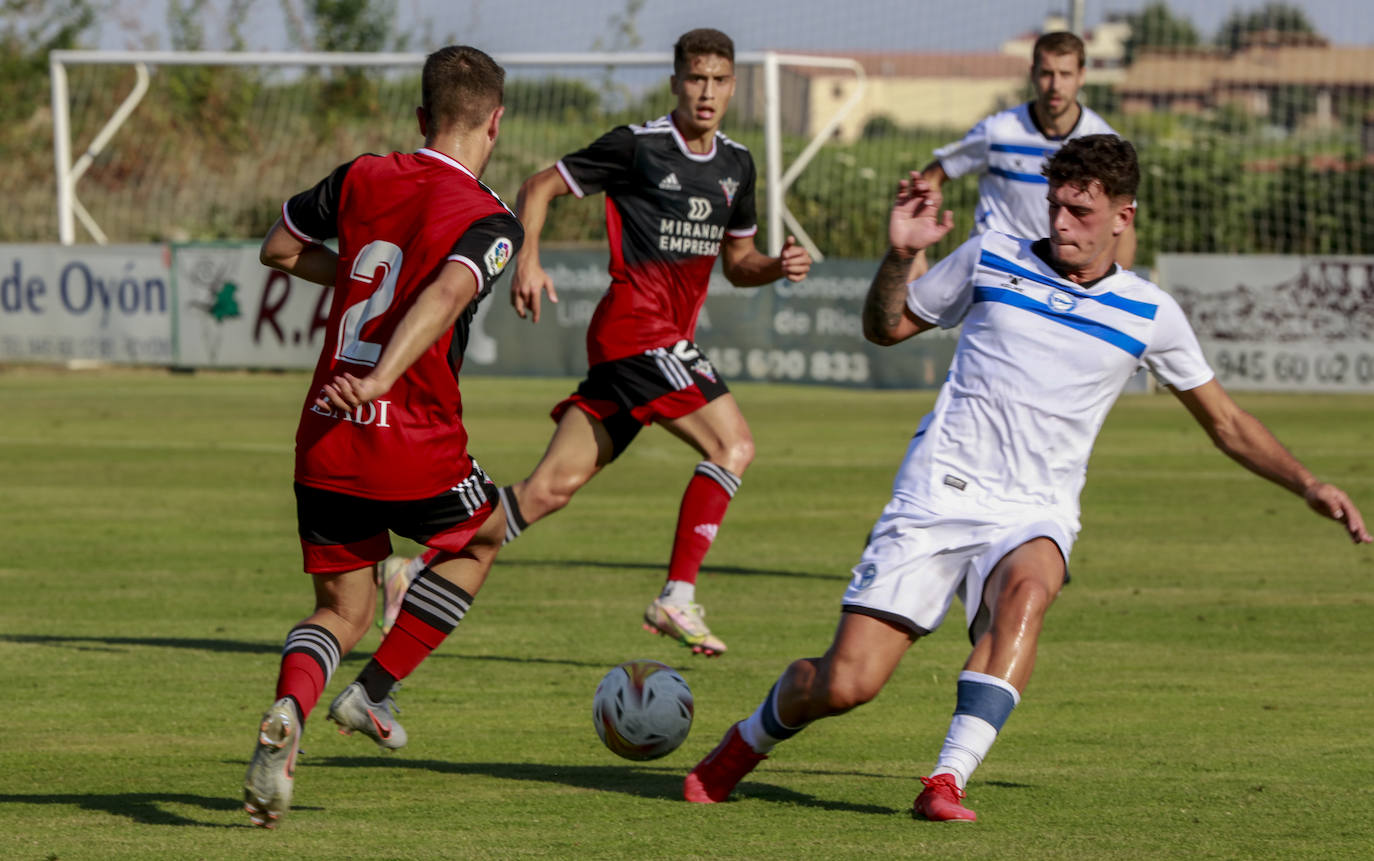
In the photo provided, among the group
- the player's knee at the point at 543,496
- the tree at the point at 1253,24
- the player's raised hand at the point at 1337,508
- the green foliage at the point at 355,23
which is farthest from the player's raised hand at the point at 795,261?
the green foliage at the point at 355,23

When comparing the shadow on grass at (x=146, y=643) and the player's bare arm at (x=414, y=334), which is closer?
the player's bare arm at (x=414, y=334)

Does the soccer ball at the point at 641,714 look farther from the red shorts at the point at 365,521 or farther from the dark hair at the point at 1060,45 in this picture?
the dark hair at the point at 1060,45

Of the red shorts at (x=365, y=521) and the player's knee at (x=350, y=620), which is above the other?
the red shorts at (x=365, y=521)

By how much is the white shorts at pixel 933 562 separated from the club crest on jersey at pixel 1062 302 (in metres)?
0.58

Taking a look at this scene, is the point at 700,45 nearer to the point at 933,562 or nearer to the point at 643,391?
the point at 643,391

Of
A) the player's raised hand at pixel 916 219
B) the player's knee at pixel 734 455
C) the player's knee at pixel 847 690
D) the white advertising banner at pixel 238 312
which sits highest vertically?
the player's raised hand at pixel 916 219

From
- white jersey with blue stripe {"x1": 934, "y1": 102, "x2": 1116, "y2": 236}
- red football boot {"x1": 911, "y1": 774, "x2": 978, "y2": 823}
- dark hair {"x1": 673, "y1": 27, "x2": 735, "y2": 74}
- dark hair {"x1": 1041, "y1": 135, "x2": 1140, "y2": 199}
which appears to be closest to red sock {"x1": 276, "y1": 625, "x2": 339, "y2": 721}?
red football boot {"x1": 911, "y1": 774, "x2": 978, "y2": 823}

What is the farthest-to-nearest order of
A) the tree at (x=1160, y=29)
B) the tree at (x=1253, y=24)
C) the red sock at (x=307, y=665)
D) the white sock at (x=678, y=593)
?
the tree at (x=1160, y=29) → the tree at (x=1253, y=24) → the white sock at (x=678, y=593) → the red sock at (x=307, y=665)

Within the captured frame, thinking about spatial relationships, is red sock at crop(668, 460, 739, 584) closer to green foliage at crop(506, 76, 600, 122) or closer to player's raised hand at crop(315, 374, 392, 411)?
player's raised hand at crop(315, 374, 392, 411)

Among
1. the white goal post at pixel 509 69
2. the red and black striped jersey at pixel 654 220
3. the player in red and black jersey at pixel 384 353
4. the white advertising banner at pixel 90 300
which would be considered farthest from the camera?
the white goal post at pixel 509 69

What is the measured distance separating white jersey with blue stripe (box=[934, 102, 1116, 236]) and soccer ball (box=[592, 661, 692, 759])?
3875mm

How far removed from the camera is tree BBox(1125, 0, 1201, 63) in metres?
30.5

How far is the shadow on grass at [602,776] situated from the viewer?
5137mm

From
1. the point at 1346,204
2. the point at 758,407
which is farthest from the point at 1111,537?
the point at 1346,204
